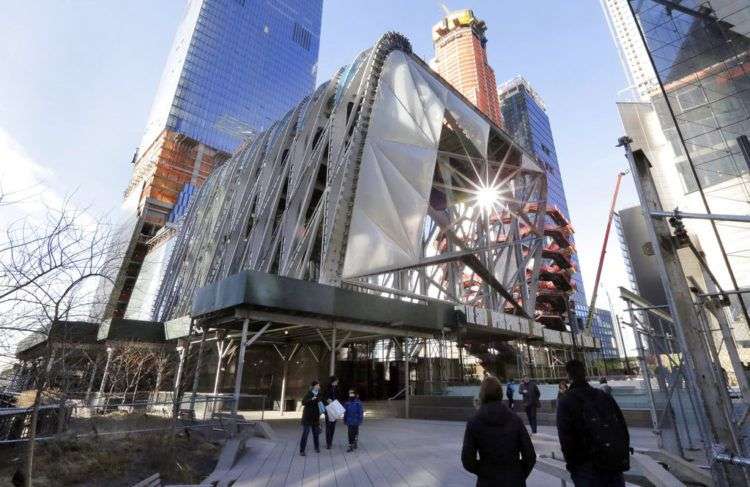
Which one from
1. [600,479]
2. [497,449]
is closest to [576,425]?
[600,479]

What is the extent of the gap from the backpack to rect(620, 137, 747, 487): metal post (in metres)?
2.52

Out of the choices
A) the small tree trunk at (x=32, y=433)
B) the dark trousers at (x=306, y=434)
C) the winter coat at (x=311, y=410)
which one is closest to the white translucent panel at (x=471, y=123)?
the winter coat at (x=311, y=410)

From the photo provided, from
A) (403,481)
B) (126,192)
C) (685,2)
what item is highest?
(126,192)

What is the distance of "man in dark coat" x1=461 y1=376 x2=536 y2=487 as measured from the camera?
10.7ft

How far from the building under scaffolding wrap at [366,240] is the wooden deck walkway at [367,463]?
5364mm

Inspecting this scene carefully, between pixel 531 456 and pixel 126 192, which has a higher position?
pixel 126 192

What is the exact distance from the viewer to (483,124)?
28719mm

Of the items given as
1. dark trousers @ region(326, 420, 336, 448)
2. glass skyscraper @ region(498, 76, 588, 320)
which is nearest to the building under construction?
dark trousers @ region(326, 420, 336, 448)

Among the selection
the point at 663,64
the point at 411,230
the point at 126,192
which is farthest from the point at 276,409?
the point at 126,192

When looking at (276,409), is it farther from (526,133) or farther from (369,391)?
(526,133)

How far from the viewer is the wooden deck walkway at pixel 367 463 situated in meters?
7.08

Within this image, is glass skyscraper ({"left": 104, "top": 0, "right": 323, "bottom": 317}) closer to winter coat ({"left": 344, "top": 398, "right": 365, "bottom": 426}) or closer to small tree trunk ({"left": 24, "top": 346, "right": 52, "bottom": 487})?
winter coat ({"left": 344, "top": 398, "right": 365, "bottom": 426})

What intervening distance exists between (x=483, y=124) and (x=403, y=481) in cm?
2641

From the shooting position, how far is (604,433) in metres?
3.41
